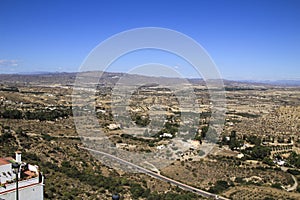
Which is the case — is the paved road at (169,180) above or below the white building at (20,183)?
below

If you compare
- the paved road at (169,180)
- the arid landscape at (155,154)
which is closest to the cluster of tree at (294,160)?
the arid landscape at (155,154)

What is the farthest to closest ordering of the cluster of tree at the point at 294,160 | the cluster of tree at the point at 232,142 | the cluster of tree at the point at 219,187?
the cluster of tree at the point at 232,142, the cluster of tree at the point at 294,160, the cluster of tree at the point at 219,187

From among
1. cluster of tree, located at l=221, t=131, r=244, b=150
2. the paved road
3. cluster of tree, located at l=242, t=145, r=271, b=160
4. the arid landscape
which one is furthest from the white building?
cluster of tree, located at l=221, t=131, r=244, b=150

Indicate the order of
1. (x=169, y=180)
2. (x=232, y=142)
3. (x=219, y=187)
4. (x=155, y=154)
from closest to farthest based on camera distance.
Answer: (x=219, y=187) < (x=169, y=180) < (x=155, y=154) < (x=232, y=142)

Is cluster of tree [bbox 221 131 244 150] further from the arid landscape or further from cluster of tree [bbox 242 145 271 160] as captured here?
cluster of tree [bbox 242 145 271 160]

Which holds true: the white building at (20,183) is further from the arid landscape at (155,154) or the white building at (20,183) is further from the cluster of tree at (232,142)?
the cluster of tree at (232,142)

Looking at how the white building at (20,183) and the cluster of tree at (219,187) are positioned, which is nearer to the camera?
the white building at (20,183)

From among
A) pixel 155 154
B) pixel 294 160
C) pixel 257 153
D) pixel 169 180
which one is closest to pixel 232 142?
pixel 257 153

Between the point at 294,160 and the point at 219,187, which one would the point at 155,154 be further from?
the point at 294,160

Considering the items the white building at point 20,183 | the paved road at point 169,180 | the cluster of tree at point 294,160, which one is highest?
the white building at point 20,183

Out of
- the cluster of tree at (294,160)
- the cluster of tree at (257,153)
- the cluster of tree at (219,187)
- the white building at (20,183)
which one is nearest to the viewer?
the white building at (20,183)

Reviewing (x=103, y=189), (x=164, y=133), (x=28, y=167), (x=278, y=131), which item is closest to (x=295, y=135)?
(x=278, y=131)

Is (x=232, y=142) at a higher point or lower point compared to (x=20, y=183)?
lower
